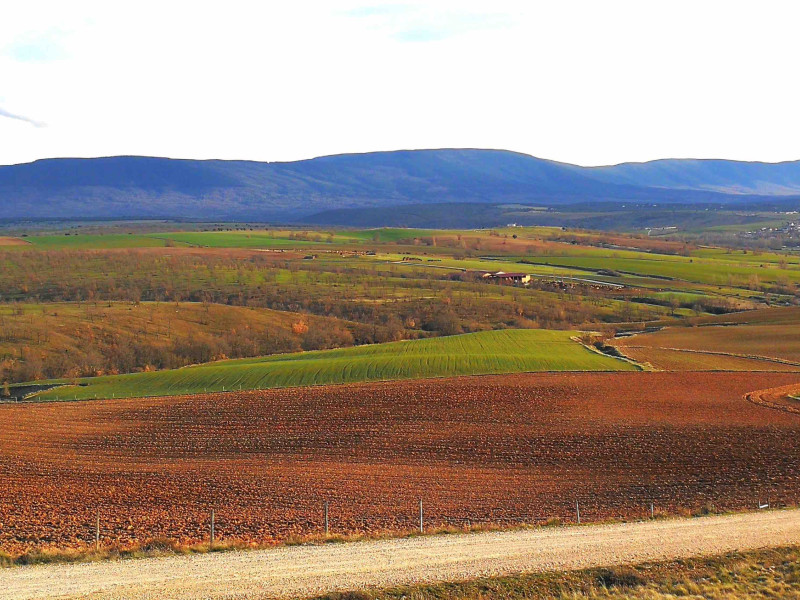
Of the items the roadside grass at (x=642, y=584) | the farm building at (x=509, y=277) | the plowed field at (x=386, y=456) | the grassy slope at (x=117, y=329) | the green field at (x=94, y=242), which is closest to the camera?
the roadside grass at (x=642, y=584)

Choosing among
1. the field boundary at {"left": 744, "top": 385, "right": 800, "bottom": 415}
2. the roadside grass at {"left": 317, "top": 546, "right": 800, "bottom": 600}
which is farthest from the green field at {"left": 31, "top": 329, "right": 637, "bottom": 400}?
the roadside grass at {"left": 317, "top": 546, "right": 800, "bottom": 600}

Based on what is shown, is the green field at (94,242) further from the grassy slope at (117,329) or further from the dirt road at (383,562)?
the dirt road at (383,562)

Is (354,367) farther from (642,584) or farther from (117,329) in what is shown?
(642,584)

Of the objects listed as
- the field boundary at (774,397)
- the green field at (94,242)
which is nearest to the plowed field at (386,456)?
the field boundary at (774,397)

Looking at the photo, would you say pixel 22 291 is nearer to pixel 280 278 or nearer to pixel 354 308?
pixel 280 278

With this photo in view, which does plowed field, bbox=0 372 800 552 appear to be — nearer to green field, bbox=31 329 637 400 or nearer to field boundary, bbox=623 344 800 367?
green field, bbox=31 329 637 400

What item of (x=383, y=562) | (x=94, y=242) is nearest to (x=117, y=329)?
(x=383, y=562)
